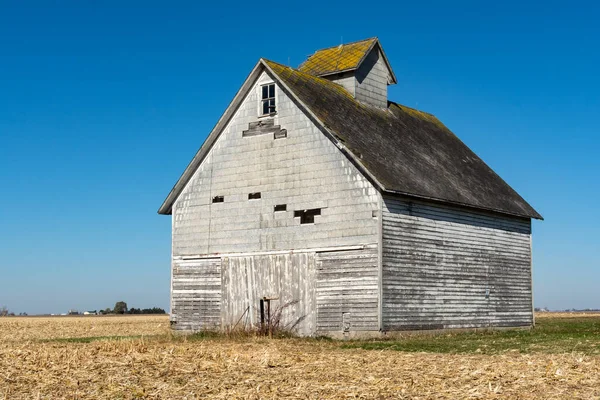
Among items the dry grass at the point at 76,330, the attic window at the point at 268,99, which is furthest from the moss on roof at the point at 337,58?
the dry grass at the point at 76,330

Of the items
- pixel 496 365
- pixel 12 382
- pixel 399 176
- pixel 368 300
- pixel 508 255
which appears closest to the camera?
pixel 12 382

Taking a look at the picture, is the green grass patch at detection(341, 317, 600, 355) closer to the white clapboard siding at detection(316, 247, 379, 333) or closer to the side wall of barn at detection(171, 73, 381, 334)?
the white clapboard siding at detection(316, 247, 379, 333)

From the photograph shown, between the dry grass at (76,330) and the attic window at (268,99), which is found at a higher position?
the attic window at (268,99)

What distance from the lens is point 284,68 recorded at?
98.4 ft

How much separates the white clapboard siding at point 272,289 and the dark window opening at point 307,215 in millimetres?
1118

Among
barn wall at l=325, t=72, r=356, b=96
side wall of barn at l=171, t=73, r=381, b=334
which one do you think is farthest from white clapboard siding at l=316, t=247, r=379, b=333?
barn wall at l=325, t=72, r=356, b=96

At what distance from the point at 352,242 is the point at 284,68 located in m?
7.71

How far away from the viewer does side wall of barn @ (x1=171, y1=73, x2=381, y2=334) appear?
1026 inches

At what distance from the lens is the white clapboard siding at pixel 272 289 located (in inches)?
1059

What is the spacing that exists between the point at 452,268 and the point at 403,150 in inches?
191

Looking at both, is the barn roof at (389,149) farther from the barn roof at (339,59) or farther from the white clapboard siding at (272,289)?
the white clapboard siding at (272,289)

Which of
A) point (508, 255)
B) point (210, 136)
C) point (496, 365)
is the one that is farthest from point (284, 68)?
point (496, 365)

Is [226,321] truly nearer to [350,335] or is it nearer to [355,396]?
[350,335]

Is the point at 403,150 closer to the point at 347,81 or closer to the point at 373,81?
the point at 347,81
